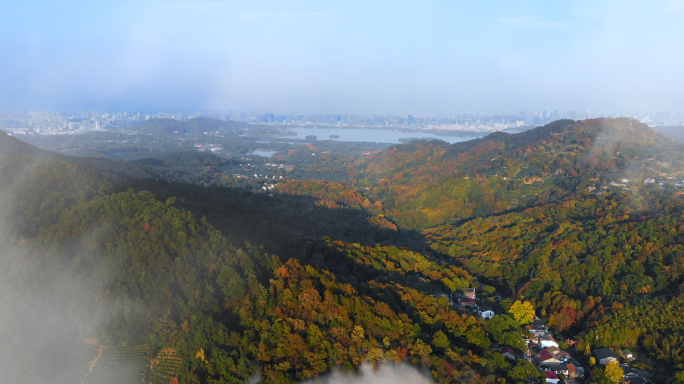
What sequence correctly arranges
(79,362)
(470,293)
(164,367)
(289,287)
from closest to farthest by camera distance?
(164,367)
(79,362)
(289,287)
(470,293)

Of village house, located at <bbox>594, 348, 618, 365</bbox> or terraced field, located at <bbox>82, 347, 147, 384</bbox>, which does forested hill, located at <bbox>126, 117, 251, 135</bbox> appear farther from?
village house, located at <bbox>594, 348, 618, 365</bbox>

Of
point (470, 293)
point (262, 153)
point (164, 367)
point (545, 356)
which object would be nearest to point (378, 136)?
point (262, 153)

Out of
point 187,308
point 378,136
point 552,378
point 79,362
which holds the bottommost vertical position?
point 552,378

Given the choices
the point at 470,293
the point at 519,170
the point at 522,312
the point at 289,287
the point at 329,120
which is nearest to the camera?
the point at 289,287

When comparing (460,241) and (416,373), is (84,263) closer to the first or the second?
(416,373)

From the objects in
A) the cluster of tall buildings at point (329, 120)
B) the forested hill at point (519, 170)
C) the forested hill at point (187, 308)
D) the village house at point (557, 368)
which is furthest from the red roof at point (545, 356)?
the cluster of tall buildings at point (329, 120)

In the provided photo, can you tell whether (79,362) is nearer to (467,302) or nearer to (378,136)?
(467,302)

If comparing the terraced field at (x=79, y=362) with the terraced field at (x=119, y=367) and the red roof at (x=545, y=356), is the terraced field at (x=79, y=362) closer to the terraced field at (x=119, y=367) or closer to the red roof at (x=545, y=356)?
the terraced field at (x=119, y=367)
